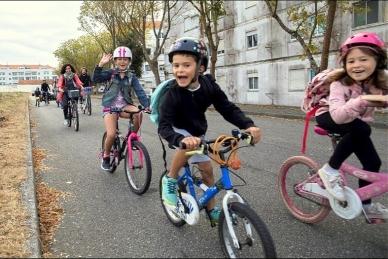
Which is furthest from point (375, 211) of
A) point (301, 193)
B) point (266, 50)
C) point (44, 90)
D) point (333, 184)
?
point (44, 90)

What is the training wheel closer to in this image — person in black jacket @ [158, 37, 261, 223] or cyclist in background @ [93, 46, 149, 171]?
person in black jacket @ [158, 37, 261, 223]

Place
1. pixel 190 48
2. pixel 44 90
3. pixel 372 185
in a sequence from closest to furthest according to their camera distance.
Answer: pixel 190 48 → pixel 372 185 → pixel 44 90

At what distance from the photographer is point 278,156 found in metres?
8.29

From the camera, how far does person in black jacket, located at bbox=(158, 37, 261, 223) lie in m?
3.76

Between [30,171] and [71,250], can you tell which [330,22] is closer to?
[30,171]

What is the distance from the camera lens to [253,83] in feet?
95.6

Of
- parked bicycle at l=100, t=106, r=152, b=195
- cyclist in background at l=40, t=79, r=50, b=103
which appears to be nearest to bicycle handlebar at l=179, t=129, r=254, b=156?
parked bicycle at l=100, t=106, r=152, b=195

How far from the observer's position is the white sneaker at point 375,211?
395cm

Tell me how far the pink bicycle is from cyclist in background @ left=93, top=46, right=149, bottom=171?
259 centimetres

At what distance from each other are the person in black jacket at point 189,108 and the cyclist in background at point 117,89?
2.49 m

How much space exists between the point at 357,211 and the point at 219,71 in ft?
97.8

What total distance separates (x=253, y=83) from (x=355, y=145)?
1004 inches

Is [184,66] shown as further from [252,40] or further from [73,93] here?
[252,40]

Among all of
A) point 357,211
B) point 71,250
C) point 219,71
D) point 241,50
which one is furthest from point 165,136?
point 219,71
